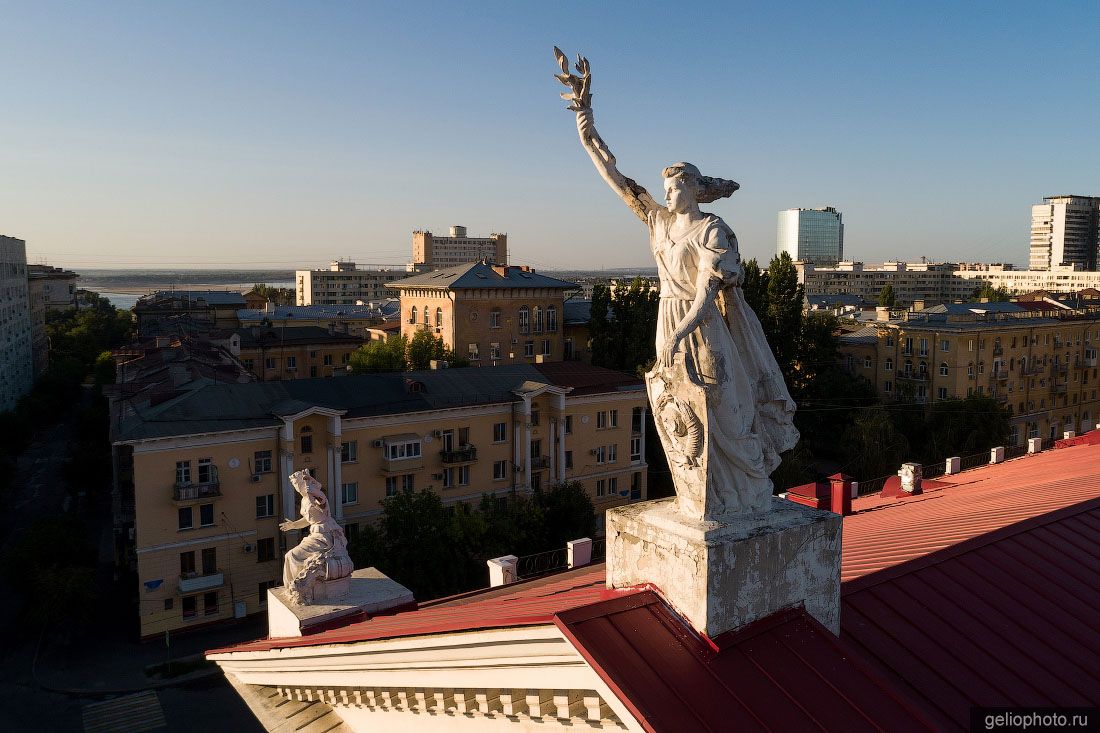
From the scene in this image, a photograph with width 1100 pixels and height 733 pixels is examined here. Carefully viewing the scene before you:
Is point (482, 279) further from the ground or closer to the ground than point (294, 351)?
further from the ground

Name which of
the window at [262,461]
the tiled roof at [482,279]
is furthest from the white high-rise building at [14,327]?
Answer: the window at [262,461]

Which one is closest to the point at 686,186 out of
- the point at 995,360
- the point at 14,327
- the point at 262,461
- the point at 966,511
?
Answer: the point at 966,511

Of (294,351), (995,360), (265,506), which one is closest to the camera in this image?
(265,506)

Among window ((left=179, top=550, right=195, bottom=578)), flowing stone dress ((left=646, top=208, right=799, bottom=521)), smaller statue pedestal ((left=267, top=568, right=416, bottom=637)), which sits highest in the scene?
flowing stone dress ((left=646, top=208, right=799, bottom=521))

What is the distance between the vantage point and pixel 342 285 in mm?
187250

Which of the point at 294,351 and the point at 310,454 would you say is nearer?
the point at 310,454

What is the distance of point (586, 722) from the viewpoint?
18.1 feet

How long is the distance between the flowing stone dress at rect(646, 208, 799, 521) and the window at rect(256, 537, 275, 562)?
109 feet

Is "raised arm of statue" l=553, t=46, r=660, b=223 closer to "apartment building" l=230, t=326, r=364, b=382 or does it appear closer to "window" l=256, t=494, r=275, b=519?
"window" l=256, t=494, r=275, b=519

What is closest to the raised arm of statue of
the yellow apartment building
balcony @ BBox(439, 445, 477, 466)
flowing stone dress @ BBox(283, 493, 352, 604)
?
flowing stone dress @ BBox(283, 493, 352, 604)

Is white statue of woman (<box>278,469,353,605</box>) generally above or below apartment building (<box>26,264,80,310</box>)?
below

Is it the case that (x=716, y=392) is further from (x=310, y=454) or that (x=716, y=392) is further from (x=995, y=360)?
(x=995, y=360)

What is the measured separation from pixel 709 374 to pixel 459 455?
34821 millimetres

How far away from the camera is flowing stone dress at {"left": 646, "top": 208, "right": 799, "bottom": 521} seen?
19.2 feet
